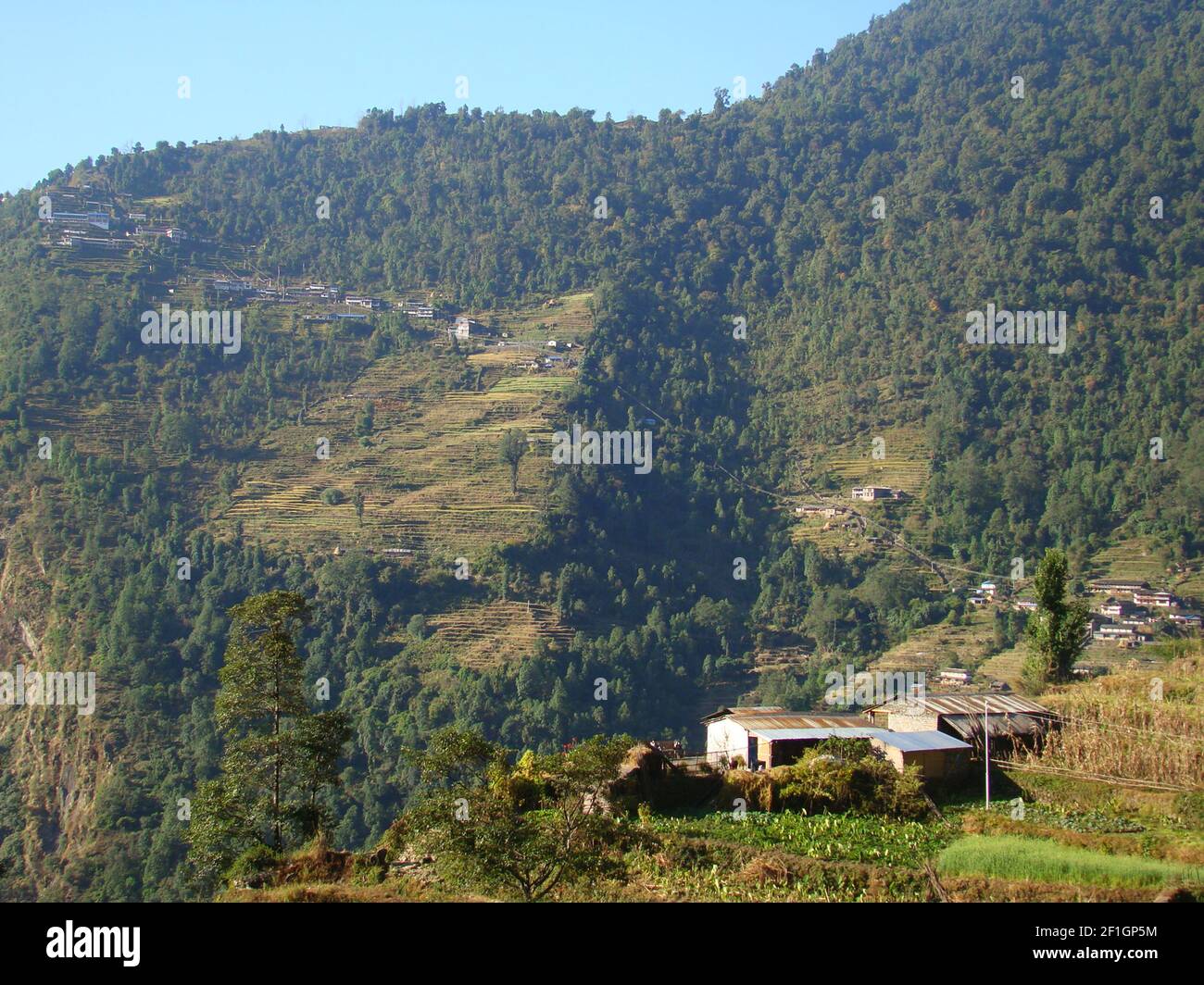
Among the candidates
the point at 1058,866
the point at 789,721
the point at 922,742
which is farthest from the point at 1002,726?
the point at 1058,866

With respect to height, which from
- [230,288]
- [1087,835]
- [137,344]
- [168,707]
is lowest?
[168,707]

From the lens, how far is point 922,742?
20500 mm

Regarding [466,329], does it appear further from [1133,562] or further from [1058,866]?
[1058,866]

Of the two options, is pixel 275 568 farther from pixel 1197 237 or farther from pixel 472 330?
pixel 1197 237

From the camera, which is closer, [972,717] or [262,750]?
[262,750]

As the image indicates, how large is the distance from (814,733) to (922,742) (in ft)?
6.78

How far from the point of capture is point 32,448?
55.8 metres

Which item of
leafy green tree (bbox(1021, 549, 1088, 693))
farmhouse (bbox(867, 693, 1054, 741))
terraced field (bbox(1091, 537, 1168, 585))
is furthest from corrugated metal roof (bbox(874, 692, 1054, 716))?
terraced field (bbox(1091, 537, 1168, 585))

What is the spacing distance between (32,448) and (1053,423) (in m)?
52.4

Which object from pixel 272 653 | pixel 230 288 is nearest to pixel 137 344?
pixel 230 288

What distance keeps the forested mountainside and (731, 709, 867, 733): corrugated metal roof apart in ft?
58.6

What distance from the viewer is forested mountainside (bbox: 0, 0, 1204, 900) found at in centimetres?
4528

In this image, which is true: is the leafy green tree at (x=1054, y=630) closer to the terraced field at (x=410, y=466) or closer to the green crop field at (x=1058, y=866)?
the green crop field at (x=1058, y=866)

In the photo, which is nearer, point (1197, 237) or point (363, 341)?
point (1197, 237)
